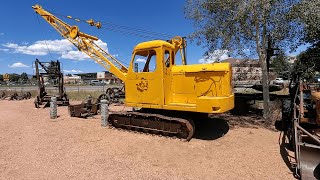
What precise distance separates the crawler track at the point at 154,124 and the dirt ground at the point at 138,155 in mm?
294

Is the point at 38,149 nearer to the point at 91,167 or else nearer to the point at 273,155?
the point at 91,167

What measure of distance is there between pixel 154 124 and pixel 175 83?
1.48 m

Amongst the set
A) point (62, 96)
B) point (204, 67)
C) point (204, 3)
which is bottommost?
point (62, 96)

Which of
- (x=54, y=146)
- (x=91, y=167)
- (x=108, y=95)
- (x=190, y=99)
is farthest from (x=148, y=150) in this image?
(x=108, y=95)

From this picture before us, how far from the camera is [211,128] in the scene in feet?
31.9

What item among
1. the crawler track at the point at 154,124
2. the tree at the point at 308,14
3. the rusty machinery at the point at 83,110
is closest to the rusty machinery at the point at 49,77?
the rusty machinery at the point at 83,110

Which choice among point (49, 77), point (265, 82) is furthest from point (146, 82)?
point (49, 77)

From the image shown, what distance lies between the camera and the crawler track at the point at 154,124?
814cm

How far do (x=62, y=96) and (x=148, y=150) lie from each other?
1263cm

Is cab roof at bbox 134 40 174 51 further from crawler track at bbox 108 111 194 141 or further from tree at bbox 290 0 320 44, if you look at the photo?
tree at bbox 290 0 320 44

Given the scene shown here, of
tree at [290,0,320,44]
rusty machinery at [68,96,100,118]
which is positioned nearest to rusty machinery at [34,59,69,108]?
rusty machinery at [68,96,100,118]

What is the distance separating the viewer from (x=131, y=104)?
9.34 metres

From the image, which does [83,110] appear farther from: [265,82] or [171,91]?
[265,82]

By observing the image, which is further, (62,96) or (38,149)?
(62,96)
